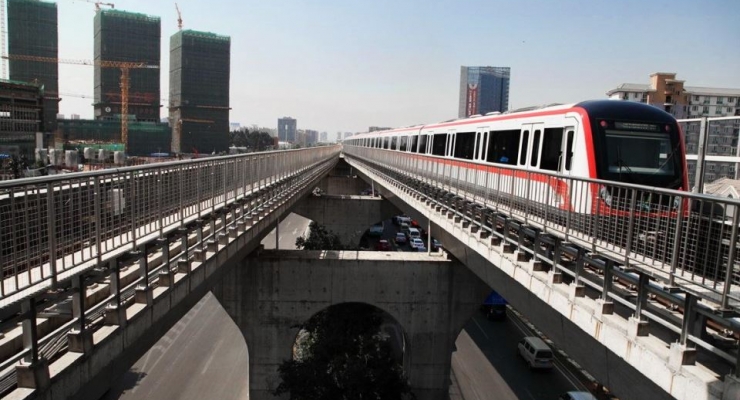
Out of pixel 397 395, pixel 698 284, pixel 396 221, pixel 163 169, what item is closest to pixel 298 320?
pixel 397 395

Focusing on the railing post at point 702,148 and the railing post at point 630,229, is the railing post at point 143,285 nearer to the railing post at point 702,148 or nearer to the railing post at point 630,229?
the railing post at point 630,229

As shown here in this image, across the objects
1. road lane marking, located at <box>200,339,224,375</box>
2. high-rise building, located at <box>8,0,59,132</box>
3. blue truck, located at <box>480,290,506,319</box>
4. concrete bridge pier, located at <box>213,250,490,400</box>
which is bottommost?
road lane marking, located at <box>200,339,224,375</box>

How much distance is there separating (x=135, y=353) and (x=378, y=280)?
486 inches

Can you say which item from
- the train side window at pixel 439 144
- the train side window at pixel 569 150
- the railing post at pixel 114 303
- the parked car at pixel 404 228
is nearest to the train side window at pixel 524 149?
the train side window at pixel 569 150

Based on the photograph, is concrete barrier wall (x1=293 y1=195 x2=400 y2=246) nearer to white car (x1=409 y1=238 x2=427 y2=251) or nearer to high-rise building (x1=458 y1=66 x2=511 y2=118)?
white car (x1=409 y1=238 x2=427 y2=251)

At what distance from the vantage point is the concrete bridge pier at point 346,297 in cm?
1817

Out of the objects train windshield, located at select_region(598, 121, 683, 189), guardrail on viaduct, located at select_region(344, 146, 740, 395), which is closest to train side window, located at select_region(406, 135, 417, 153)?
guardrail on viaduct, located at select_region(344, 146, 740, 395)

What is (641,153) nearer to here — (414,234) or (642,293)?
(642,293)

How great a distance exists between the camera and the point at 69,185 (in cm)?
504

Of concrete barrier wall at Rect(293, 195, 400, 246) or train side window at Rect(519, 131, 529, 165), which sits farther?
concrete barrier wall at Rect(293, 195, 400, 246)

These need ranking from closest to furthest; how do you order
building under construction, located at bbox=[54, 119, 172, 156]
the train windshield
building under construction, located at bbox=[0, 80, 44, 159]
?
the train windshield → building under construction, located at bbox=[0, 80, 44, 159] → building under construction, located at bbox=[54, 119, 172, 156]

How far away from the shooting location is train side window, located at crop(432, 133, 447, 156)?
21.9 metres

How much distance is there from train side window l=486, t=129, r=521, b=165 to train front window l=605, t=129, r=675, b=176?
371 centimetres

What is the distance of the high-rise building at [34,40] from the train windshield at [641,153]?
350 feet
